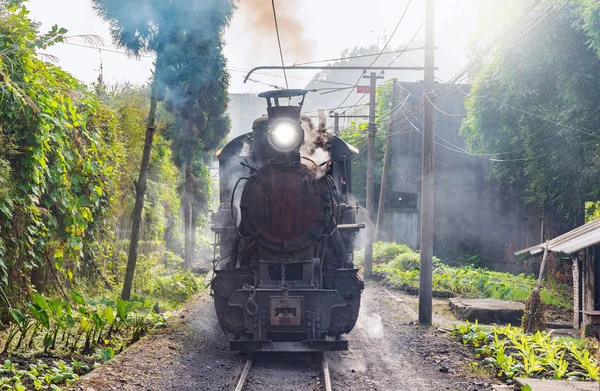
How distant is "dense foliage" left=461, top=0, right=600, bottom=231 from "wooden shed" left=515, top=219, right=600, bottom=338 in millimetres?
4207

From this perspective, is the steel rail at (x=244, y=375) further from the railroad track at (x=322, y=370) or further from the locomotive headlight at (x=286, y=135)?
the locomotive headlight at (x=286, y=135)

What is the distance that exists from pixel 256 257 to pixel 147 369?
90.2 inches

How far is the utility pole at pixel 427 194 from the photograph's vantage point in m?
12.1

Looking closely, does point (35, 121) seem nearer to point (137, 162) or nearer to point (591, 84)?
point (137, 162)

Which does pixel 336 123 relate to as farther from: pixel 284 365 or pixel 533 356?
pixel 533 356

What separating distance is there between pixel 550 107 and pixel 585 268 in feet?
22.6

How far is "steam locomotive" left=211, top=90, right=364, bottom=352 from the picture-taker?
8.53m

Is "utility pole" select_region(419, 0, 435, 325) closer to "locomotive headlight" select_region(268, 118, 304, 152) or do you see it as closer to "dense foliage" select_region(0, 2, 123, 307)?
"locomotive headlight" select_region(268, 118, 304, 152)

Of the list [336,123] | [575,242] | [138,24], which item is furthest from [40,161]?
[336,123]

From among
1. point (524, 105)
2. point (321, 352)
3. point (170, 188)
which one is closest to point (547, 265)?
point (524, 105)

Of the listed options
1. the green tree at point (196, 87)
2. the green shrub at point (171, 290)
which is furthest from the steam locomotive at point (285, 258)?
the green tree at point (196, 87)

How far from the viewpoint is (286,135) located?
8.73 meters

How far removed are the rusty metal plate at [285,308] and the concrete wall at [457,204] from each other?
19366 mm

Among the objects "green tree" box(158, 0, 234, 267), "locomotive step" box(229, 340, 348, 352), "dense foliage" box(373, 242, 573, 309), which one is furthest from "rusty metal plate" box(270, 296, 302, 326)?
"dense foliage" box(373, 242, 573, 309)
